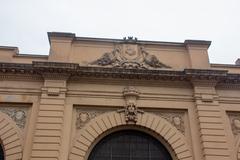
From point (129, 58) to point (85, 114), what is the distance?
4.06 m

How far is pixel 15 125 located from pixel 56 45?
16.1 feet

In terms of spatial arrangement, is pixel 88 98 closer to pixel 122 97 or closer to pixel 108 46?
pixel 122 97

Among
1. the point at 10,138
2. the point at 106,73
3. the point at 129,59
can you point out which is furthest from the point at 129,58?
the point at 10,138

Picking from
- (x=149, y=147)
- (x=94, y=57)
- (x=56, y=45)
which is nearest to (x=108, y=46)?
(x=94, y=57)

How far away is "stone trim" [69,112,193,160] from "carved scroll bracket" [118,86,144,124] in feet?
0.70

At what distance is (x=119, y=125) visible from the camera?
54.1 feet

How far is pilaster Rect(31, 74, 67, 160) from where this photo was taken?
15.0m

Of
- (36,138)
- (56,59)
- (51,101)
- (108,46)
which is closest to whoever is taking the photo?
(36,138)

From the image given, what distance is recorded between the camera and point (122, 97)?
1723 cm

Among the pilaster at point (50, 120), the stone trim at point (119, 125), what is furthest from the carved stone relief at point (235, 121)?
the pilaster at point (50, 120)

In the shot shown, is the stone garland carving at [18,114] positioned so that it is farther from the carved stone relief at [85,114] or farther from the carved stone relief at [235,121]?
the carved stone relief at [235,121]

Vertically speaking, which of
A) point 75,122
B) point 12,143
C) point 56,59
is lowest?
point 12,143

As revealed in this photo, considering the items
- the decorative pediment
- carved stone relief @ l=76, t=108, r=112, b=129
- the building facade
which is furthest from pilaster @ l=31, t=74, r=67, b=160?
the decorative pediment

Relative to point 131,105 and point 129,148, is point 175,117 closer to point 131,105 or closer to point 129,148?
point 131,105
